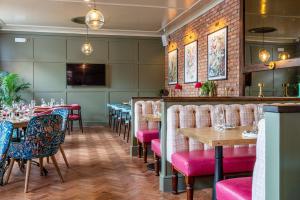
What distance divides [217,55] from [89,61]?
16.9ft

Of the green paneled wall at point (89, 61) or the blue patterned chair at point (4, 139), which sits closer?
the blue patterned chair at point (4, 139)

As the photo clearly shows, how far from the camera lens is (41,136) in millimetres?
3506

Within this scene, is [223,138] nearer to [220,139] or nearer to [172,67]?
[220,139]

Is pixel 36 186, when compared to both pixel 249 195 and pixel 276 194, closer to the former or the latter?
pixel 249 195

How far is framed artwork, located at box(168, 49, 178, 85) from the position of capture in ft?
30.3

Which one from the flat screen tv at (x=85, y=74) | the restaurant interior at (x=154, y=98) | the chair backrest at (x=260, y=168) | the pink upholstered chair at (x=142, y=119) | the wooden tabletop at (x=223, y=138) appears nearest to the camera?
the chair backrest at (x=260, y=168)

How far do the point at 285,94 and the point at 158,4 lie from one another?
12.0 ft

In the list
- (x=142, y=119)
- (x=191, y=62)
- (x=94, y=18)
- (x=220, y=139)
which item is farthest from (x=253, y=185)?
(x=191, y=62)

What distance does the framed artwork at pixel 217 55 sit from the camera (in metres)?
6.05

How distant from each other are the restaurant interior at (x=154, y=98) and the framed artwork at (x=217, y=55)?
0.9 inches

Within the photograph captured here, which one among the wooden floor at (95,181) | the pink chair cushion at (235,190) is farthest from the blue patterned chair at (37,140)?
the pink chair cushion at (235,190)

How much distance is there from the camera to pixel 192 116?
3.43 m

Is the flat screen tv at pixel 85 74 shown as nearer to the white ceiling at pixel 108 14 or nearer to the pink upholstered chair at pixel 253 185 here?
the white ceiling at pixel 108 14

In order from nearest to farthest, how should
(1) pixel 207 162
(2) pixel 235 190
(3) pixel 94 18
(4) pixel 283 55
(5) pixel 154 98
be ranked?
(2) pixel 235 190 < (1) pixel 207 162 < (4) pixel 283 55 < (3) pixel 94 18 < (5) pixel 154 98
